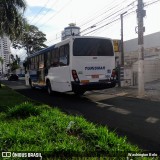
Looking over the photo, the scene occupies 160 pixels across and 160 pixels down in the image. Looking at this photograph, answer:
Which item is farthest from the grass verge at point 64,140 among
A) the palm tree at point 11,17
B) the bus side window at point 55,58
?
the palm tree at point 11,17

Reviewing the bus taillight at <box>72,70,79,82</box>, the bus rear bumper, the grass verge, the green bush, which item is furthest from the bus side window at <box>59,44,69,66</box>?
the grass verge

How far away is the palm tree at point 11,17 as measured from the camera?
2089 centimetres

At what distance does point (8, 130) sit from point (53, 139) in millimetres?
1229

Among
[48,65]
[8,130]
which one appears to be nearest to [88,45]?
[48,65]

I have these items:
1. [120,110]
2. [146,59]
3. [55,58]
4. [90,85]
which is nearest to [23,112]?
[120,110]

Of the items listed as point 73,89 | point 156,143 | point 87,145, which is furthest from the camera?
point 73,89

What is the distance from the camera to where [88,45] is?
1474cm

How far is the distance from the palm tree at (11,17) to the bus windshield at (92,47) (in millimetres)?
8748

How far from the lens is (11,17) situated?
21359 mm

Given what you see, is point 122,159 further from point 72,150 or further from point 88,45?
point 88,45

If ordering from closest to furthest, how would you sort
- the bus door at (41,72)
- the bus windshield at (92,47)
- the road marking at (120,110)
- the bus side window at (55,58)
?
the road marking at (120,110) < the bus windshield at (92,47) < the bus side window at (55,58) < the bus door at (41,72)

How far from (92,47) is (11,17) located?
9132mm

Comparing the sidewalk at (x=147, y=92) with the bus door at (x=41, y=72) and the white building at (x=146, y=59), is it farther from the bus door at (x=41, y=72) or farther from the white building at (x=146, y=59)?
the bus door at (x=41, y=72)

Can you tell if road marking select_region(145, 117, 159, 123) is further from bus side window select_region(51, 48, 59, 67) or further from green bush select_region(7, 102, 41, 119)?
bus side window select_region(51, 48, 59, 67)
